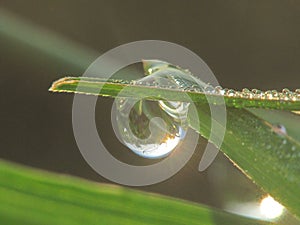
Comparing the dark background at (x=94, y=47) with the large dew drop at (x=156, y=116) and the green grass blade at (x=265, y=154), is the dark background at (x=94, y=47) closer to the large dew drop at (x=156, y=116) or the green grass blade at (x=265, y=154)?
the large dew drop at (x=156, y=116)

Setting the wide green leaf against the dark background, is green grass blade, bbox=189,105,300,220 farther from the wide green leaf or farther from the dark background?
the dark background

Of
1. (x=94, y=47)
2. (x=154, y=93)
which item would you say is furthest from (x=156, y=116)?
(x=94, y=47)

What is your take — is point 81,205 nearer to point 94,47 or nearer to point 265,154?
point 265,154

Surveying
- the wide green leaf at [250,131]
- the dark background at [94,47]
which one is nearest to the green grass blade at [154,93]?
the wide green leaf at [250,131]

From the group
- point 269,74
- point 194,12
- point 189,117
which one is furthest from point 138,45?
point 189,117

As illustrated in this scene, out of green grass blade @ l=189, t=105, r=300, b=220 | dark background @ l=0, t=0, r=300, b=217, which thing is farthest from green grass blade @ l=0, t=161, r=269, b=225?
dark background @ l=0, t=0, r=300, b=217

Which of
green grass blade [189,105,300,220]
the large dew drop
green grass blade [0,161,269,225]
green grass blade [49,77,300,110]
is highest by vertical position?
the large dew drop
